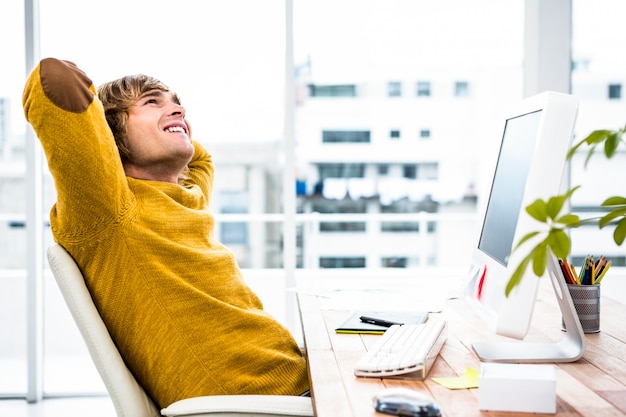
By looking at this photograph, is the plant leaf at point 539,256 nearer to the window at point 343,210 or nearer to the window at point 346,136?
the window at point 343,210

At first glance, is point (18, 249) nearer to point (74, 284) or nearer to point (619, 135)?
point (74, 284)

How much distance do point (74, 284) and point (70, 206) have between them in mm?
156

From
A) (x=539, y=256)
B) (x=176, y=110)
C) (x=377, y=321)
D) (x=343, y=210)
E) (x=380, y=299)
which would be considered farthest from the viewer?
(x=343, y=210)

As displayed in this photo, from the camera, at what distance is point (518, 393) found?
40.6 inches

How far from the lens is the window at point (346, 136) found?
5434mm

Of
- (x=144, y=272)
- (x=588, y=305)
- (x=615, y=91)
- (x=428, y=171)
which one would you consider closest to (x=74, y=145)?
(x=144, y=272)

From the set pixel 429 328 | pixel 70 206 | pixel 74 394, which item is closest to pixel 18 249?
pixel 74 394

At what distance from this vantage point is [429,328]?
1.47 metres

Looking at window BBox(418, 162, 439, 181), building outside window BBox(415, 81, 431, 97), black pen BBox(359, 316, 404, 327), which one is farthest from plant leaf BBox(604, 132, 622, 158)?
window BBox(418, 162, 439, 181)

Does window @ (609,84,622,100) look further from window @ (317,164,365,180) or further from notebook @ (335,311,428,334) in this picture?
notebook @ (335,311,428,334)

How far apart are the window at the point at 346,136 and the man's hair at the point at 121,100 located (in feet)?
12.0

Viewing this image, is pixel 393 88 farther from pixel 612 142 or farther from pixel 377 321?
pixel 612 142

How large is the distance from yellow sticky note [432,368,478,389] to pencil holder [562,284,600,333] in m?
0.48

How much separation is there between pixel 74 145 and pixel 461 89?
4542 millimetres
